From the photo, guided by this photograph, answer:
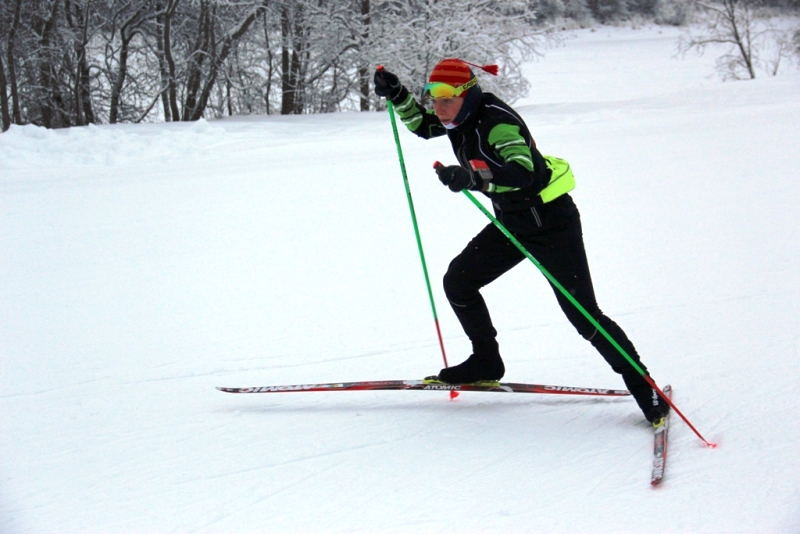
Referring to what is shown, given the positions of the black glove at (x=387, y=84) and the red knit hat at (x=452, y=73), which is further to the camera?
the black glove at (x=387, y=84)

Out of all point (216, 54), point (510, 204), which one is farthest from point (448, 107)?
point (216, 54)

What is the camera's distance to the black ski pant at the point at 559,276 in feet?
9.77

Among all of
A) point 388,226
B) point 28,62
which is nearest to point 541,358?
point 388,226

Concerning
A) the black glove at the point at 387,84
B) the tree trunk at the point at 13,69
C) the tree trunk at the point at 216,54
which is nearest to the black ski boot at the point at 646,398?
the black glove at the point at 387,84

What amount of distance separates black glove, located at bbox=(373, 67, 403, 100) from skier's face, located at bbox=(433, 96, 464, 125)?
0.56 meters

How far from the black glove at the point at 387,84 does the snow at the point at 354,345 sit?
5.10 ft

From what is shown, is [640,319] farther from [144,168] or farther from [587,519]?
[144,168]

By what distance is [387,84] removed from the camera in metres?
3.43

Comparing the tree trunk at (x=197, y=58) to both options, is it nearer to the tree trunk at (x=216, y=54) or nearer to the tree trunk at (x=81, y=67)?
the tree trunk at (x=216, y=54)

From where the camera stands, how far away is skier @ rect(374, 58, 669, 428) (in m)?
2.73

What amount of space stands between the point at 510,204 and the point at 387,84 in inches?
38.0

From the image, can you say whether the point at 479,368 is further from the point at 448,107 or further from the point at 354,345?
the point at 448,107

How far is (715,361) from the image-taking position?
12.4 feet

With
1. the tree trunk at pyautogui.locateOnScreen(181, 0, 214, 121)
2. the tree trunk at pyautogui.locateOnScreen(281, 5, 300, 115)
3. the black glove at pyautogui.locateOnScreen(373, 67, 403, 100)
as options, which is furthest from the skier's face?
the tree trunk at pyautogui.locateOnScreen(281, 5, 300, 115)
